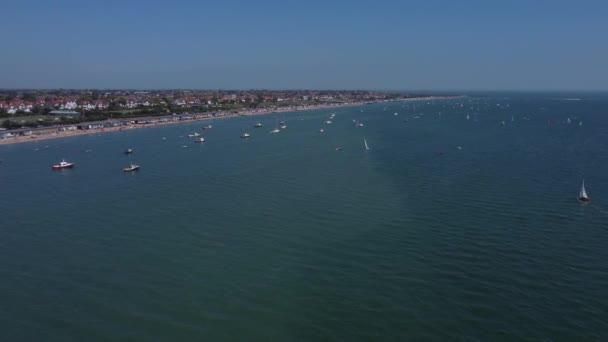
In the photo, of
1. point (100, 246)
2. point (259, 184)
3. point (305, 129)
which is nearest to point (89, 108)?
point (305, 129)

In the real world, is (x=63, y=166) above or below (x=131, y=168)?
below

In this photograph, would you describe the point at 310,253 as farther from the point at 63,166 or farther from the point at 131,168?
the point at 63,166

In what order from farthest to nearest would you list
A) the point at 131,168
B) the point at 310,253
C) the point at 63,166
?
the point at 63,166
the point at 131,168
the point at 310,253

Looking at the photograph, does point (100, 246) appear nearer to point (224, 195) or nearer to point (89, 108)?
point (224, 195)

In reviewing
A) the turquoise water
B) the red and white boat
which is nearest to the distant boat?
the turquoise water

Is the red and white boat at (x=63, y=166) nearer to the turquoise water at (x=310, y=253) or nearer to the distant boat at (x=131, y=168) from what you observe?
the turquoise water at (x=310, y=253)

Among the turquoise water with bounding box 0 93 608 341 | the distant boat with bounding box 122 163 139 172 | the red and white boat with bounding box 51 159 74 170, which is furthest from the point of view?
the red and white boat with bounding box 51 159 74 170

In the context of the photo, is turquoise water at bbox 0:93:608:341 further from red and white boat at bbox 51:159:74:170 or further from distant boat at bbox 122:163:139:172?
red and white boat at bbox 51:159:74:170

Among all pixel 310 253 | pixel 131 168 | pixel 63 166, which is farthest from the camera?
pixel 63 166

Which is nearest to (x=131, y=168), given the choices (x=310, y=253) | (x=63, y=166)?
(x=63, y=166)

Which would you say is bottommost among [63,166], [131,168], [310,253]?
[310,253]
